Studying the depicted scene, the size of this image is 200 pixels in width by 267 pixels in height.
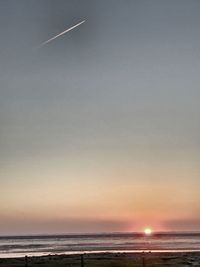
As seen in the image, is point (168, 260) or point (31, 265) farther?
point (168, 260)

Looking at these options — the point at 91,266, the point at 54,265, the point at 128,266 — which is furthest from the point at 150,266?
the point at 54,265

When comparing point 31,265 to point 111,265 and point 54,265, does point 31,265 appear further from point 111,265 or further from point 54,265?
point 111,265

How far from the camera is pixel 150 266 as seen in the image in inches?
1693

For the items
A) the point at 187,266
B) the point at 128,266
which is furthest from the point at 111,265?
the point at 187,266

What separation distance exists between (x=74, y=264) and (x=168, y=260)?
412 inches

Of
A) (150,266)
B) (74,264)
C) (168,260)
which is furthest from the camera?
(168,260)

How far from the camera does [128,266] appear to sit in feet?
141

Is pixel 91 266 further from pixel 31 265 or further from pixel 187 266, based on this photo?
pixel 187 266

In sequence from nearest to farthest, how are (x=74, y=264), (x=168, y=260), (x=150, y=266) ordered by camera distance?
(x=150, y=266) → (x=74, y=264) → (x=168, y=260)

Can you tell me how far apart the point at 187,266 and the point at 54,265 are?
11870 mm

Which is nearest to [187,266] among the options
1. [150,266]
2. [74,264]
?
[150,266]

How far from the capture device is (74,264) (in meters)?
46.8

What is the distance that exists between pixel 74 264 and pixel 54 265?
7.72ft

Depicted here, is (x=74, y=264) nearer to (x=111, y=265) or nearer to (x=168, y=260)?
(x=111, y=265)
